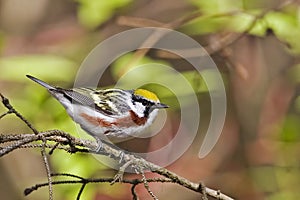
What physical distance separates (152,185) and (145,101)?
48cm

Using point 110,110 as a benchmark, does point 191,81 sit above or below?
above

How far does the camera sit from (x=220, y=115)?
125 inches

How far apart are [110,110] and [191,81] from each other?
519 mm

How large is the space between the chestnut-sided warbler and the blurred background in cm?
16

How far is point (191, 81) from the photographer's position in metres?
2.80

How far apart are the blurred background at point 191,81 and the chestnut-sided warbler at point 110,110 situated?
0.16 meters

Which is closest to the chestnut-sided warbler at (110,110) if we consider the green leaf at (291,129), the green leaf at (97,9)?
the green leaf at (97,9)

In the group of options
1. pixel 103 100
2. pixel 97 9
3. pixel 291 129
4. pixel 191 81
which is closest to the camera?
pixel 103 100

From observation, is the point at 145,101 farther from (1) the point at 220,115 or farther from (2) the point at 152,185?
(1) the point at 220,115

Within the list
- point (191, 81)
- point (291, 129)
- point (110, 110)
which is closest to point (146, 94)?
point (110, 110)

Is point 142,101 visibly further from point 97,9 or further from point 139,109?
point 97,9

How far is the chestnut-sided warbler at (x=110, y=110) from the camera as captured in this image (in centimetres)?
229

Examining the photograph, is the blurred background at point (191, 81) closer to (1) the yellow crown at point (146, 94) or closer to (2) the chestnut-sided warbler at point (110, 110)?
(2) the chestnut-sided warbler at point (110, 110)

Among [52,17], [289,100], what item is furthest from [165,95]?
[52,17]
